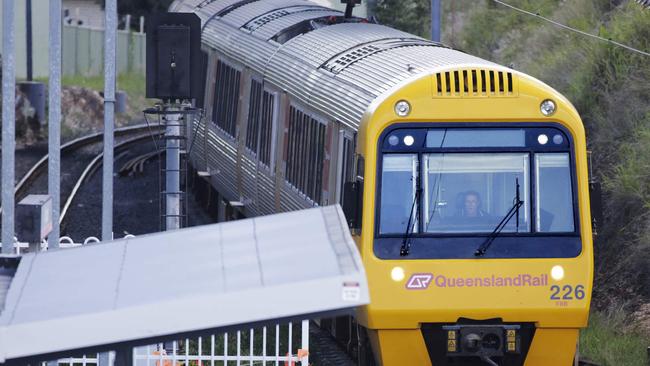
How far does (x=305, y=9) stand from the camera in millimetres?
18859

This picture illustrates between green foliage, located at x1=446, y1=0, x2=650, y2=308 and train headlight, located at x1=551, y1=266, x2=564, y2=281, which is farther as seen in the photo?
green foliage, located at x1=446, y1=0, x2=650, y2=308

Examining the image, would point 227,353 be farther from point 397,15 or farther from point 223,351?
point 397,15

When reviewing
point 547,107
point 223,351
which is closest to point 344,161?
point 547,107

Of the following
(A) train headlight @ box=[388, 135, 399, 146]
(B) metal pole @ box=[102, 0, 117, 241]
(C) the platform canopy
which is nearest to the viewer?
(C) the platform canopy

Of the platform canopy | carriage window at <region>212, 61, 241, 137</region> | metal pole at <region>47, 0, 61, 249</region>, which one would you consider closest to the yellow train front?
metal pole at <region>47, 0, 61, 249</region>

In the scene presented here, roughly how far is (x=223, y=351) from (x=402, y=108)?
3.59 m

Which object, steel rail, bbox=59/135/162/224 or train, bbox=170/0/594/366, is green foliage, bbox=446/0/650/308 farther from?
steel rail, bbox=59/135/162/224

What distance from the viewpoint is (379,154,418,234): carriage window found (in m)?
10.8

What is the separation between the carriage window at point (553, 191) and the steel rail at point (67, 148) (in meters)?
13.1

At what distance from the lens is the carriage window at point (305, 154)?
13.1 metres

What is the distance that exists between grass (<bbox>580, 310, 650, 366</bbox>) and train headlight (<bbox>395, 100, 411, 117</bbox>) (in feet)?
10.4

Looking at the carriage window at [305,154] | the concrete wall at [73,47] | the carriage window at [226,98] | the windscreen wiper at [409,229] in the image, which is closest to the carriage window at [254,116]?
the carriage window at [226,98]

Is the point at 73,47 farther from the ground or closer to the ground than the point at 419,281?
closer to the ground

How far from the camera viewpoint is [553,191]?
430 inches
